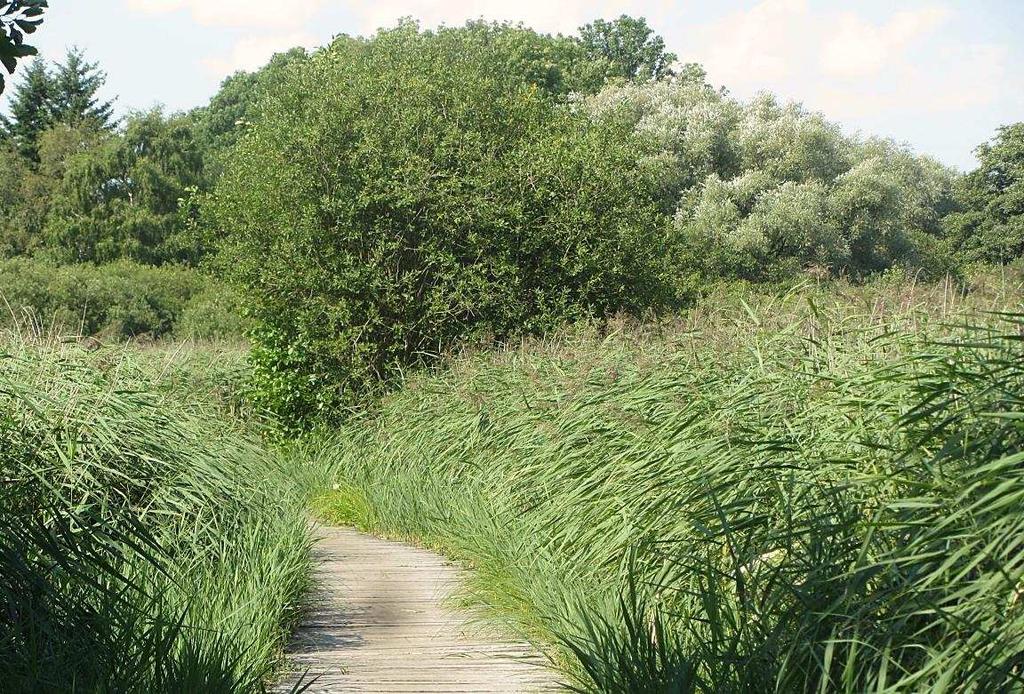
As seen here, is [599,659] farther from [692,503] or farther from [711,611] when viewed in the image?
[692,503]

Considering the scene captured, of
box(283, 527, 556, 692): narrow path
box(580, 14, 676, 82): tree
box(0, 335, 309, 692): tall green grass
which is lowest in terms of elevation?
box(283, 527, 556, 692): narrow path

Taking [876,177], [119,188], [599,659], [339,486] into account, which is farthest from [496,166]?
[119,188]

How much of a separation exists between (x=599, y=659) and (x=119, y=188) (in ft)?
129

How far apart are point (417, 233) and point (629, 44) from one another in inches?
1711

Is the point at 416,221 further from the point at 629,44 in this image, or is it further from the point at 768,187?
the point at 629,44

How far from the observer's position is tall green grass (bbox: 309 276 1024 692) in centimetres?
398

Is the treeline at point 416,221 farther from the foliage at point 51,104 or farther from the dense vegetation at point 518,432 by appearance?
the foliage at point 51,104

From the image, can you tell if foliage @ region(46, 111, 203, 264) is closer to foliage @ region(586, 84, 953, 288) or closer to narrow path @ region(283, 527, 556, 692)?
foliage @ region(586, 84, 953, 288)

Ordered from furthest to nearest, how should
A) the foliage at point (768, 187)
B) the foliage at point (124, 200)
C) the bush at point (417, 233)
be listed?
1. the foliage at point (124, 200)
2. the foliage at point (768, 187)
3. the bush at point (417, 233)

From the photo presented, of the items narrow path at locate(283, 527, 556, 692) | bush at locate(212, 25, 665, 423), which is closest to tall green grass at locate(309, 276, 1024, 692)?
narrow path at locate(283, 527, 556, 692)

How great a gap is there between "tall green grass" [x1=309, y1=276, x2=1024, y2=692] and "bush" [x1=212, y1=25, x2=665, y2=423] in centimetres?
465

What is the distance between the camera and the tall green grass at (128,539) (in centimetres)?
442

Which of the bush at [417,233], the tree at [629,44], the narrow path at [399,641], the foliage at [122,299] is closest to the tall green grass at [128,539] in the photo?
the narrow path at [399,641]

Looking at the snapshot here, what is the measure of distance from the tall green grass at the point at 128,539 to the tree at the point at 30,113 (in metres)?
38.4
